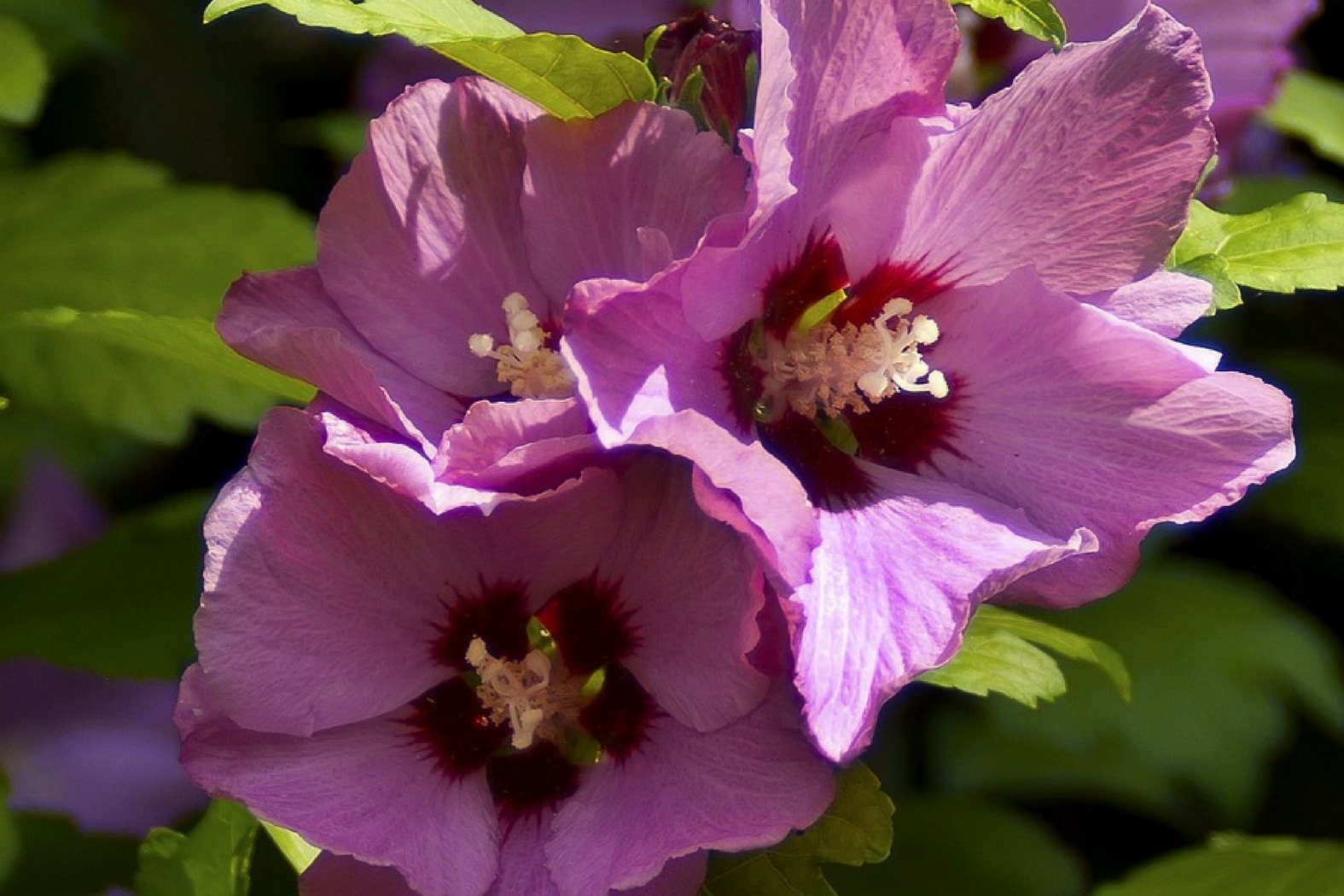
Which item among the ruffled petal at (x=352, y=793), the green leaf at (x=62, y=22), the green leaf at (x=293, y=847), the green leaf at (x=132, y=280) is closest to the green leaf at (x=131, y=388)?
the green leaf at (x=132, y=280)

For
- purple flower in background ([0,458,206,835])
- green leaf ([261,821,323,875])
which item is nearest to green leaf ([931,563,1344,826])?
purple flower in background ([0,458,206,835])

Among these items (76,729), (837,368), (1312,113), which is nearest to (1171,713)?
(1312,113)

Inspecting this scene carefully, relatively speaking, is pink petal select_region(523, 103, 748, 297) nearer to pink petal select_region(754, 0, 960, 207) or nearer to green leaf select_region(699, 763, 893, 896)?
pink petal select_region(754, 0, 960, 207)

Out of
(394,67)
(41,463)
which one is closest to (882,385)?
(394,67)

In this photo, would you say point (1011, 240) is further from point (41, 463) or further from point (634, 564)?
point (41, 463)

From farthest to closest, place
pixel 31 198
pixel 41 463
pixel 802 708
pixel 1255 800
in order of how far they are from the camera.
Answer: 1. pixel 1255 800
2. pixel 41 463
3. pixel 31 198
4. pixel 802 708

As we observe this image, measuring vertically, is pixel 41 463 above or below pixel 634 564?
below

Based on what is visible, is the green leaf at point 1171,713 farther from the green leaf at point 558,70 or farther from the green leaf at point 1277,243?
the green leaf at point 558,70
